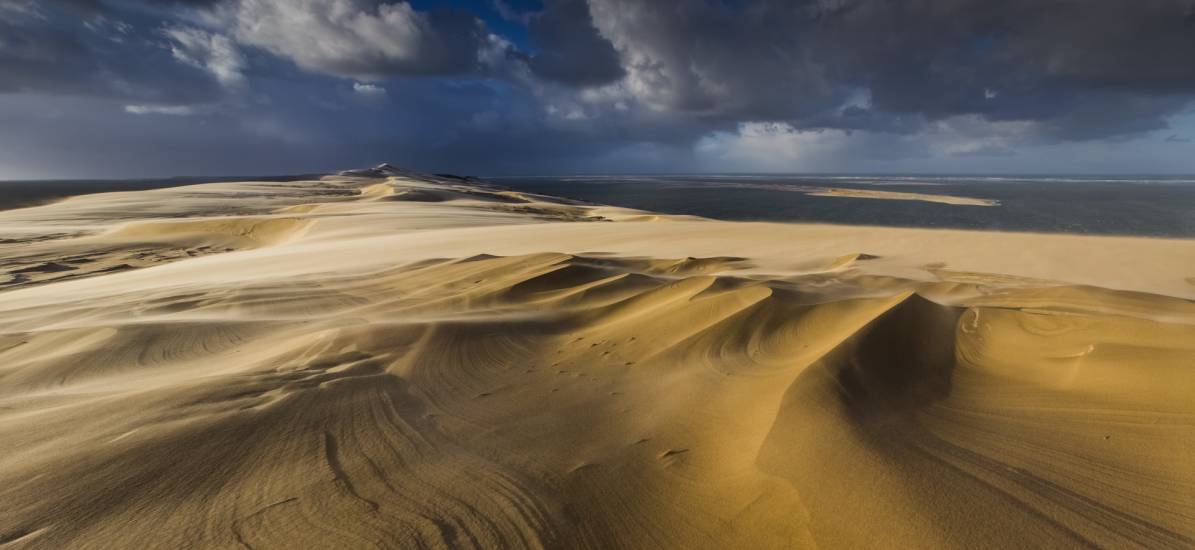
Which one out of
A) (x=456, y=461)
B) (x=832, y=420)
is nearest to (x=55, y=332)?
(x=456, y=461)

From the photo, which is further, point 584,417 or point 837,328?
point 837,328

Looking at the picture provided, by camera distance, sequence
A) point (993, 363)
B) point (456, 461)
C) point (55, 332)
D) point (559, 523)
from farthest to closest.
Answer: point (55, 332) < point (993, 363) < point (456, 461) < point (559, 523)

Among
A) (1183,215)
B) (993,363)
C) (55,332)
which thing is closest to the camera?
(993,363)

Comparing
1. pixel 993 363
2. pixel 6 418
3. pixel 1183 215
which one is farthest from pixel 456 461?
pixel 1183 215

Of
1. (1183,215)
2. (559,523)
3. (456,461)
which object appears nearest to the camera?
(559,523)

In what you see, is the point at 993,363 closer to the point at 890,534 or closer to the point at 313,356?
the point at 890,534

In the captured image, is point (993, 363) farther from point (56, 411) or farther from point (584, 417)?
point (56, 411)
